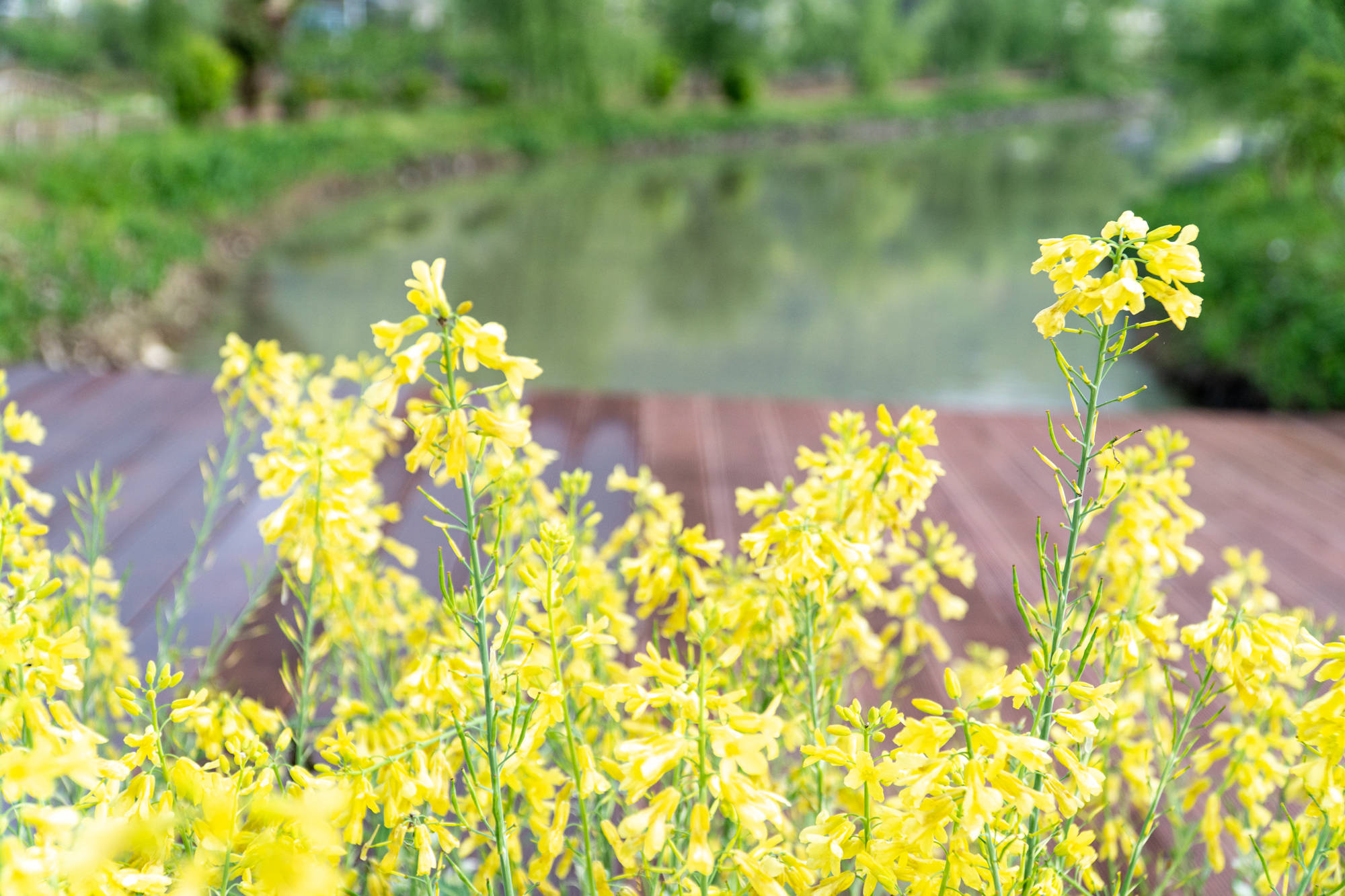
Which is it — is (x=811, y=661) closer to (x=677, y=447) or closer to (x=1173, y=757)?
(x=1173, y=757)

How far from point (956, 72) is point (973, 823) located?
27.6 meters

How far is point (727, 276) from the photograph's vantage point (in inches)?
274

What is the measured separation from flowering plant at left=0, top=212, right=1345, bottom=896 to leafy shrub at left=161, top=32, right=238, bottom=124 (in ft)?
31.9

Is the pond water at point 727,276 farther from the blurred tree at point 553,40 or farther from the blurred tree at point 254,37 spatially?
the blurred tree at point 254,37

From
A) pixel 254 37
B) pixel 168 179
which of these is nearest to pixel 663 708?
pixel 168 179

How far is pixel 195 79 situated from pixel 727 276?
236 inches

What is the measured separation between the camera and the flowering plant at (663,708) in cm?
58

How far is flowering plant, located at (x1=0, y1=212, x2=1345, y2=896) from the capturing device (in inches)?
22.7

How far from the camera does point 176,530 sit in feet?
7.57

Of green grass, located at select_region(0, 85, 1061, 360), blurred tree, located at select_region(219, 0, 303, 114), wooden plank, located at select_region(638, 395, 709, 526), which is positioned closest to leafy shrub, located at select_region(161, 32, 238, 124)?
green grass, located at select_region(0, 85, 1061, 360)

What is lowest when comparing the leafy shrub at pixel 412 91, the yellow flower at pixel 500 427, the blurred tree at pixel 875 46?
the yellow flower at pixel 500 427

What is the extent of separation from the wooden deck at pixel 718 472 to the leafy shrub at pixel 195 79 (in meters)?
7.29

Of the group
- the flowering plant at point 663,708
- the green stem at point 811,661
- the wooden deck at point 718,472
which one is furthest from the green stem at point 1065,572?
the wooden deck at point 718,472

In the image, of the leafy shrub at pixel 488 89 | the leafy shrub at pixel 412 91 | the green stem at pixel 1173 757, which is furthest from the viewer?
the leafy shrub at pixel 488 89
